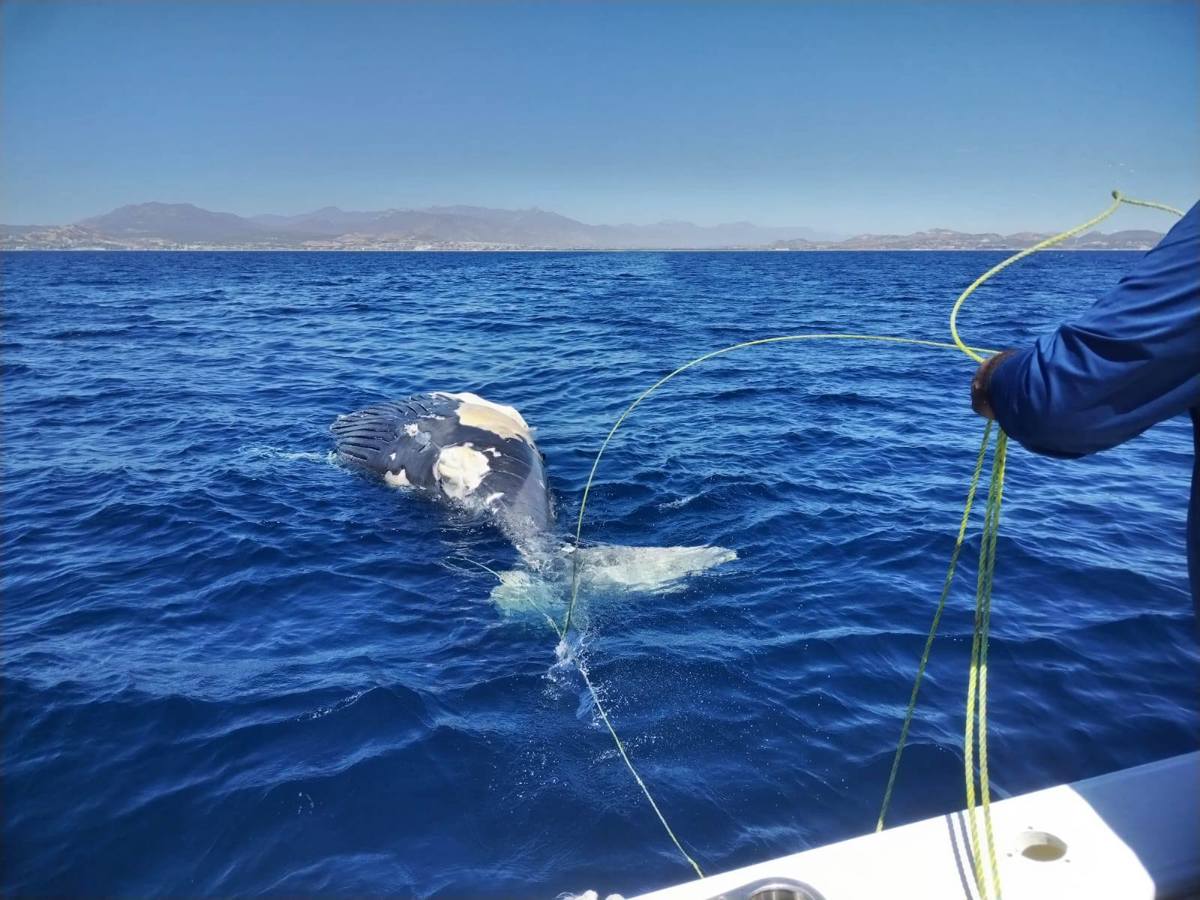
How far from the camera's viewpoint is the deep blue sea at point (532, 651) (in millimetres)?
4699

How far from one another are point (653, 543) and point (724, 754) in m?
3.71

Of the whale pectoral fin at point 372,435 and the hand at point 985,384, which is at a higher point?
the hand at point 985,384

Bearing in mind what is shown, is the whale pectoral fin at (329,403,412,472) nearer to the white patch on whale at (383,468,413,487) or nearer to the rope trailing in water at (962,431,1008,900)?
the white patch on whale at (383,468,413,487)

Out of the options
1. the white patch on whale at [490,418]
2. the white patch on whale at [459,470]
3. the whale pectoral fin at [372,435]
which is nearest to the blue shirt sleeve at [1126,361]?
the white patch on whale at [459,470]

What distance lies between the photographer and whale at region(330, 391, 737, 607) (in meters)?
7.88

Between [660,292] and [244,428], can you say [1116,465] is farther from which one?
[660,292]

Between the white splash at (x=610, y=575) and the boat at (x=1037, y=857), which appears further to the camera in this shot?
the white splash at (x=610, y=575)

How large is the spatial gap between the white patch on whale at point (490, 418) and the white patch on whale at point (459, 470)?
53cm

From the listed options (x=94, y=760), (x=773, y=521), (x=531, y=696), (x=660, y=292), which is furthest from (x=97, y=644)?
(x=660, y=292)

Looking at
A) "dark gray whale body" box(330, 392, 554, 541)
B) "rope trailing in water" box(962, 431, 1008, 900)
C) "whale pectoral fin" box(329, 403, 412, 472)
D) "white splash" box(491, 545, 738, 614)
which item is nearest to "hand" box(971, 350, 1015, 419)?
"rope trailing in water" box(962, 431, 1008, 900)

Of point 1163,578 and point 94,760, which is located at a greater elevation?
point 1163,578

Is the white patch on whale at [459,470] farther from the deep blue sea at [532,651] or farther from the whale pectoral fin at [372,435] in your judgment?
the whale pectoral fin at [372,435]

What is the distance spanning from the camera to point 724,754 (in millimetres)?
5312

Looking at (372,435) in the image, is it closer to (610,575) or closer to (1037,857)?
(610,575)
